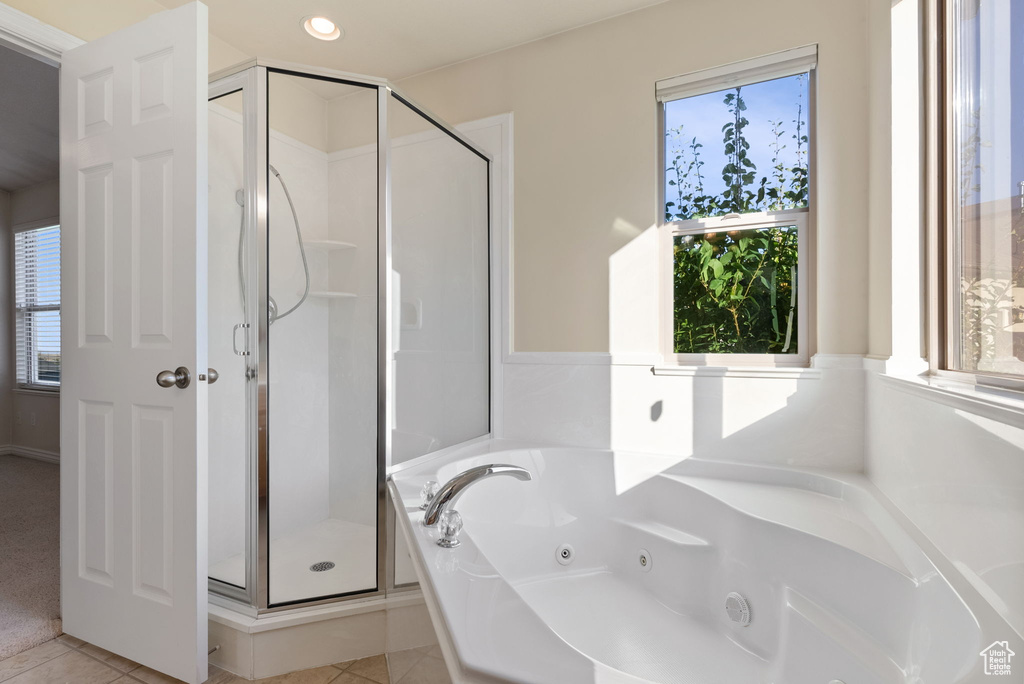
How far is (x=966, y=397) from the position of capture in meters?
1.00

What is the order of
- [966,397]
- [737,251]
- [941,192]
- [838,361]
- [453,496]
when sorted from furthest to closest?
[737,251] → [838,361] → [941,192] → [453,496] → [966,397]

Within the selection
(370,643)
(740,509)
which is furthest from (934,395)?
(370,643)

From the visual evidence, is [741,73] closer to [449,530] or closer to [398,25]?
[398,25]

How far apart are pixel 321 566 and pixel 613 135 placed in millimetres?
2105

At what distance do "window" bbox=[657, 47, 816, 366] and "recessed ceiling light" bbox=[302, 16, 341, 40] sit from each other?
1.51 metres

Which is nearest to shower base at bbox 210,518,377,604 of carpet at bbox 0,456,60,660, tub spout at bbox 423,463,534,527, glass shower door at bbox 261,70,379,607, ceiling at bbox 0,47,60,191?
glass shower door at bbox 261,70,379,607

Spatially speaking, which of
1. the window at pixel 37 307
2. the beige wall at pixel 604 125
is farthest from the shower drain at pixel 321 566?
the window at pixel 37 307

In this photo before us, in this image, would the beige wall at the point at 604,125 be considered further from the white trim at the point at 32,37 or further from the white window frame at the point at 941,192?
the white window frame at the point at 941,192

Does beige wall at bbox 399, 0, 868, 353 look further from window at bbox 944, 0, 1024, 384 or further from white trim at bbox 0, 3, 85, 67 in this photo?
white trim at bbox 0, 3, 85, 67

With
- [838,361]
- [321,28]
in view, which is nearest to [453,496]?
[838,361]

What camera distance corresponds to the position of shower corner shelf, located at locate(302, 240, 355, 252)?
1.82 metres

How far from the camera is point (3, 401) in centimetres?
478

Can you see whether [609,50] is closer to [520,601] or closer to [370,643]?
[520,601]

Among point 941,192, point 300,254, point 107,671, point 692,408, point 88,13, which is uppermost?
point 88,13
